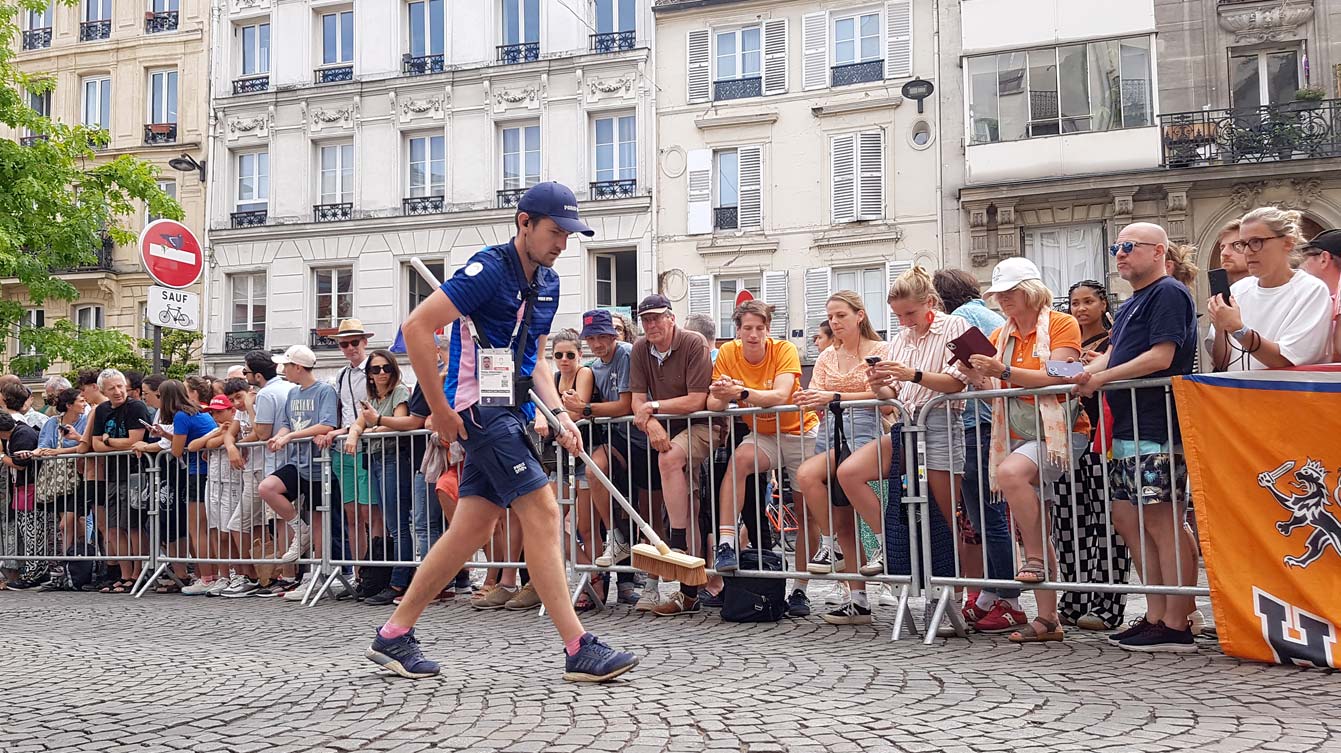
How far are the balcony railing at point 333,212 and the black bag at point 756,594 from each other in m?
25.9

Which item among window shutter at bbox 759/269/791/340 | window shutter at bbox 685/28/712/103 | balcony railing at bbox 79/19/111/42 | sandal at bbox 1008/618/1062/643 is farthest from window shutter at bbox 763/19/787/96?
sandal at bbox 1008/618/1062/643

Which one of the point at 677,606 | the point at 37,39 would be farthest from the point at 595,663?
the point at 37,39

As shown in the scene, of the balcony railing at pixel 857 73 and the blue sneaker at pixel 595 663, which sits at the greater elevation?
the balcony railing at pixel 857 73

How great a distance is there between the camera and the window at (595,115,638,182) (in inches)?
1159

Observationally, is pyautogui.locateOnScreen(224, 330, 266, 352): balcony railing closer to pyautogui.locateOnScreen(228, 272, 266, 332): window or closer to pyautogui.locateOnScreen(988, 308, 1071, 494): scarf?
pyautogui.locateOnScreen(228, 272, 266, 332): window

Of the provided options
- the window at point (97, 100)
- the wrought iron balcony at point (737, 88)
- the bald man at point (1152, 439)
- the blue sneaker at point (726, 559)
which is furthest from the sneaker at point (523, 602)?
the window at point (97, 100)

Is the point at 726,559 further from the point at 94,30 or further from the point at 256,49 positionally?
the point at 94,30

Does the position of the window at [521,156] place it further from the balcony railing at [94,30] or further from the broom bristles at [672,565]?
the broom bristles at [672,565]

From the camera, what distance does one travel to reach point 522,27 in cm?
3064

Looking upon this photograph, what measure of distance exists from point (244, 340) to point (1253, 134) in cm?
2387

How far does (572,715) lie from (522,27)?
28.1 meters

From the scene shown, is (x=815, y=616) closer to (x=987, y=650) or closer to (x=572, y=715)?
(x=987, y=650)

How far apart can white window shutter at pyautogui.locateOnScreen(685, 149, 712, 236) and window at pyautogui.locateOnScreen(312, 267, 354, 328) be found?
9.08 meters

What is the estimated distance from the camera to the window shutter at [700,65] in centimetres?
2873
